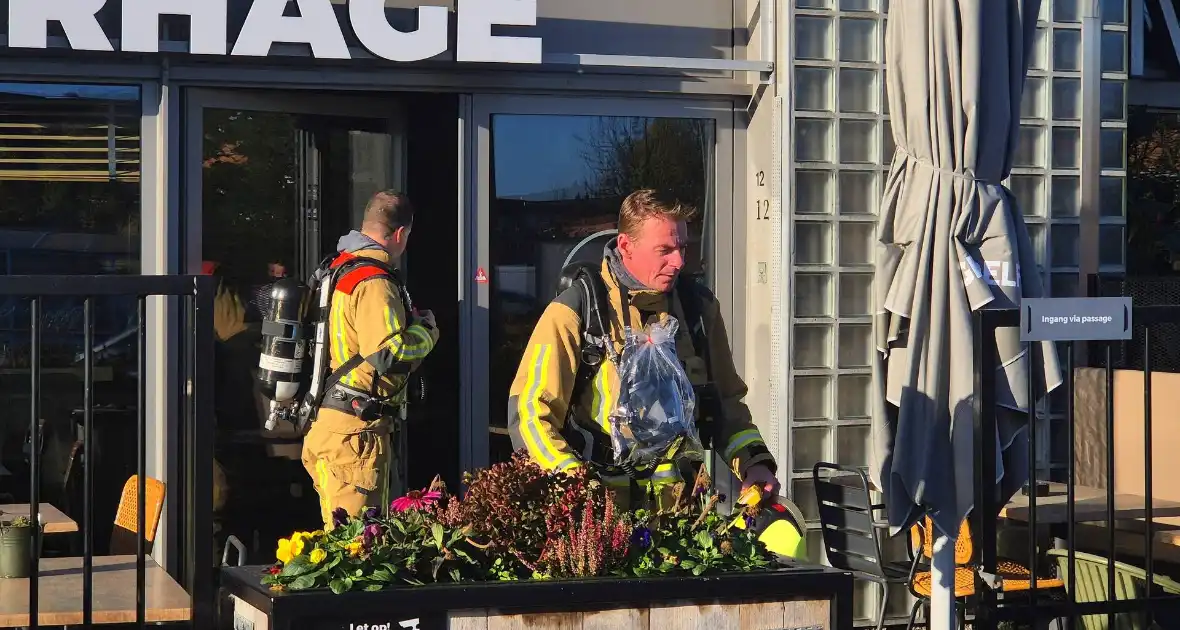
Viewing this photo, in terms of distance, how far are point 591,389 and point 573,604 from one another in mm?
1400

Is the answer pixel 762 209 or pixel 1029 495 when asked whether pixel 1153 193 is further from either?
pixel 1029 495

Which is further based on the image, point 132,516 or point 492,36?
point 492,36

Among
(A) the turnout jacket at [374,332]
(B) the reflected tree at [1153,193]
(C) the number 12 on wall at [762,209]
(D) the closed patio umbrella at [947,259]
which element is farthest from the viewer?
(B) the reflected tree at [1153,193]

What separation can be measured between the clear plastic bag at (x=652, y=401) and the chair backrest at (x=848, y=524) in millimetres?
1744

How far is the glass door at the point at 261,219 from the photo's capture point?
6402 millimetres

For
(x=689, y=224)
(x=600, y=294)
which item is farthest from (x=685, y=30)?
(x=600, y=294)

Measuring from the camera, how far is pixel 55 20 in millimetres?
5895

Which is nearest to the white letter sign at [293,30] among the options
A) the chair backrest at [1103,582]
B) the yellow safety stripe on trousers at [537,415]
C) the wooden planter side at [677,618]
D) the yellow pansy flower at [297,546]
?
the yellow safety stripe on trousers at [537,415]

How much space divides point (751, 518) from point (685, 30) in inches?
130

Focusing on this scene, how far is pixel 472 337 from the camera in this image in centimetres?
660

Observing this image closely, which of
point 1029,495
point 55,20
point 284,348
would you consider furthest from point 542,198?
point 1029,495

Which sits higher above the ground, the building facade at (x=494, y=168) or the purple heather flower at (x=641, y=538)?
the building facade at (x=494, y=168)

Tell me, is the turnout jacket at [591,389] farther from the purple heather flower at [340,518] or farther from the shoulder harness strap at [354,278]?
the shoulder harness strap at [354,278]

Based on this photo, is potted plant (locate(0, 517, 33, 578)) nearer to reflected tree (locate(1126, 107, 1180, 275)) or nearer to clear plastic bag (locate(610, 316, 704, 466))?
clear plastic bag (locate(610, 316, 704, 466))
